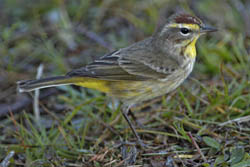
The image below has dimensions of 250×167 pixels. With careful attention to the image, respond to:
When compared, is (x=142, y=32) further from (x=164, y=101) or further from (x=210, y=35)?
(x=164, y=101)

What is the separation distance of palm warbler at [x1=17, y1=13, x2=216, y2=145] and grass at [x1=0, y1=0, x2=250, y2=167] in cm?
23

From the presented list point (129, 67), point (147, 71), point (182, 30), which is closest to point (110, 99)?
point (129, 67)

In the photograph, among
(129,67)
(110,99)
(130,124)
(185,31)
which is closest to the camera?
(130,124)

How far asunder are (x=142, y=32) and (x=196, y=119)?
2379mm

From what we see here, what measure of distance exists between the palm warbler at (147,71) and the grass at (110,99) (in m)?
0.23

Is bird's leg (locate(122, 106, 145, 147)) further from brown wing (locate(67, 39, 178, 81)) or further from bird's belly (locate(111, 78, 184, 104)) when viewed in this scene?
brown wing (locate(67, 39, 178, 81))

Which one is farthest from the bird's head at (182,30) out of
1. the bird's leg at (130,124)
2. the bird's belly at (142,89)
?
the bird's leg at (130,124)

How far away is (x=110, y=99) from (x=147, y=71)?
26.7 inches

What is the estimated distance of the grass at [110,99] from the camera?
12.1ft

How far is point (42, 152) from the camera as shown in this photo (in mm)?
3836

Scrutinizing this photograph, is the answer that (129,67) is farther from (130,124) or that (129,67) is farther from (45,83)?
(45,83)

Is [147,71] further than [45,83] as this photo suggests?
Yes

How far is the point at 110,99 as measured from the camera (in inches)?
179

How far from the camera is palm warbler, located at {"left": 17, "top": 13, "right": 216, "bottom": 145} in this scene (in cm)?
406
